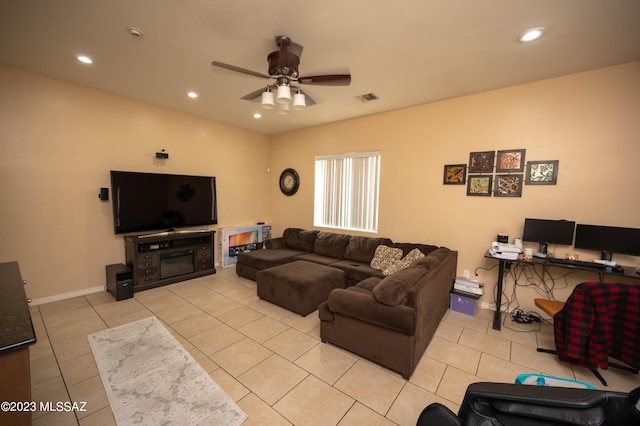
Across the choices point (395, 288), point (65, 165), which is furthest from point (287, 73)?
point (65, 165)

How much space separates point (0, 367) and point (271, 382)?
1.61 meters

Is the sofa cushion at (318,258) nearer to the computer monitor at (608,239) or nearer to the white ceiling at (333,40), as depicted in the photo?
the white ceiling at (333,40)

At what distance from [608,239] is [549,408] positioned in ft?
9.14

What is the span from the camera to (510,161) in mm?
3234

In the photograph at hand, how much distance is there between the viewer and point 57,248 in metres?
3.46

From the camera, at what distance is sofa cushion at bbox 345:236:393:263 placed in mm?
4215

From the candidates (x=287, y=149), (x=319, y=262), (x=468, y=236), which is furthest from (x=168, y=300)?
(x=468, y=236)

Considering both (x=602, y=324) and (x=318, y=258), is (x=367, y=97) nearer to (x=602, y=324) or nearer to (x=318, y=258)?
(x=318, y=258)

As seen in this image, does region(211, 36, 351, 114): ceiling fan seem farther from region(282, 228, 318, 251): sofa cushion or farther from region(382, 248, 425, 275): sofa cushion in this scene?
region(282, 228, 318, 251): sofa cushion

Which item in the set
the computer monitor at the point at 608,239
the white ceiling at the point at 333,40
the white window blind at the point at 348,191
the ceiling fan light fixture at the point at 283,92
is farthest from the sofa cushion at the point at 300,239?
the computer monitor at the point at 608,239

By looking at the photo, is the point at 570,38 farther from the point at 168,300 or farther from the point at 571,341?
the point at 168,300

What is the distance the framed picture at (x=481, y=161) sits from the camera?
337 cm

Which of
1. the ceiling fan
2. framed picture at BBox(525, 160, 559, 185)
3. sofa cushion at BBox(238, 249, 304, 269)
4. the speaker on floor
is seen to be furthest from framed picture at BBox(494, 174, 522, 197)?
the speaker on floor

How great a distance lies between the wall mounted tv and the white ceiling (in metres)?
1.43
